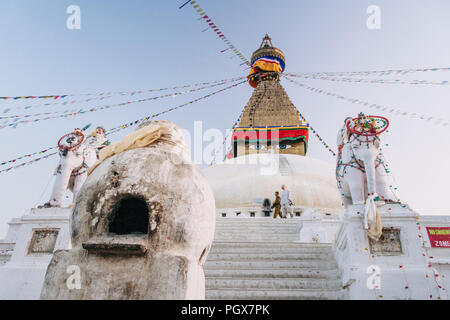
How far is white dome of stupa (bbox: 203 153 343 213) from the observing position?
53.5 feet

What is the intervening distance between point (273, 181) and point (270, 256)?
11.3m

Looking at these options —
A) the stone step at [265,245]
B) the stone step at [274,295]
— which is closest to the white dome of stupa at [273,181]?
the stone step at [265,245]

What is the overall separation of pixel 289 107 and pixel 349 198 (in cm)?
2464

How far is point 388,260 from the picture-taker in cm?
468

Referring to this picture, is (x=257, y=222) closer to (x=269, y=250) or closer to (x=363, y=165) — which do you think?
(x=269, y=250)

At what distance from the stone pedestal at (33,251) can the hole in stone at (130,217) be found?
3893 mm

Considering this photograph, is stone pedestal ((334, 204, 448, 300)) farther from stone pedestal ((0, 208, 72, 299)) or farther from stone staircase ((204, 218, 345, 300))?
stone pedestal ((0, 208, 72, 299))

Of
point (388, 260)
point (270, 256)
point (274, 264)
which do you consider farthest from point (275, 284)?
point (388, 260)

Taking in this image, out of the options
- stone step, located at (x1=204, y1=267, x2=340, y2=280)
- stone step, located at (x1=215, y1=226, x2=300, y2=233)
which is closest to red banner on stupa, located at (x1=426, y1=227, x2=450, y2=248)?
stone step, located at (x1=204, y1=267, x2=340, y2=280)

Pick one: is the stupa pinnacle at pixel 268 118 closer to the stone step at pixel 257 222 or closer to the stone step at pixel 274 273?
the stone step at pixel 257 222

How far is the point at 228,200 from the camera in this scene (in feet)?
55.2

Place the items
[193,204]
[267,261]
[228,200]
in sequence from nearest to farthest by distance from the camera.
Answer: [193,204] < [267,261] < [228,200]
